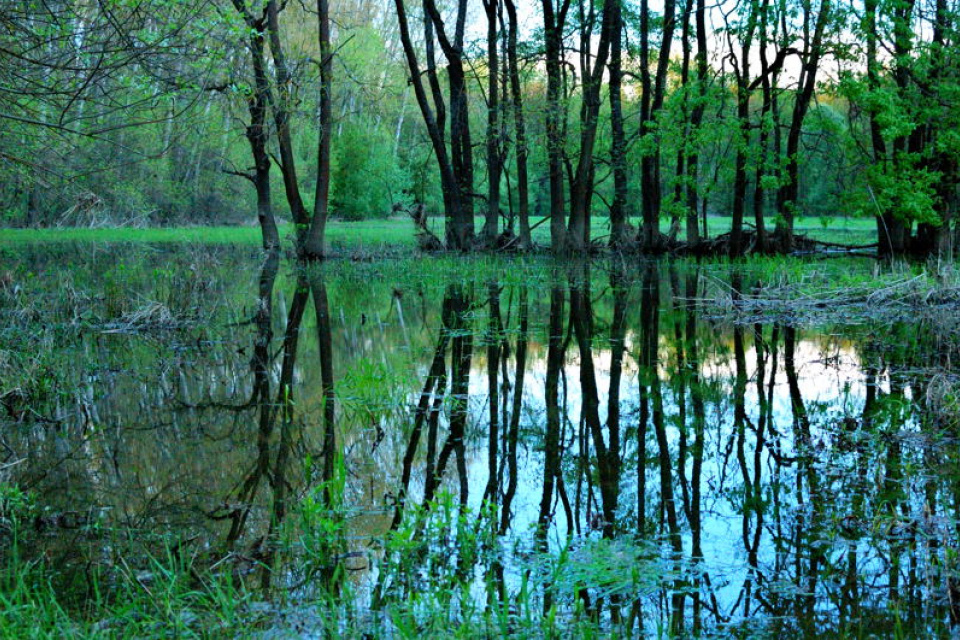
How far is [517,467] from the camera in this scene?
5211mm

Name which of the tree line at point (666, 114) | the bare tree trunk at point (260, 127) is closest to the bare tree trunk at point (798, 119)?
the tree line at point (666, 114)

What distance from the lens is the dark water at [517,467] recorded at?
353cm

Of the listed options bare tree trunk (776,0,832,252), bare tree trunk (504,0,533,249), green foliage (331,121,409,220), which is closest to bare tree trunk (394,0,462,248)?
bare tree trunk (504,0,533,249)

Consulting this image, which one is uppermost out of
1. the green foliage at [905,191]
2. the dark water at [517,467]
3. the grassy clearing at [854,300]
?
the green foliage at [905,191]

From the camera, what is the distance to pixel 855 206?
64.4 feet

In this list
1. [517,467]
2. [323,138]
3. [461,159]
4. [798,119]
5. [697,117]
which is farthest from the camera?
[461,159]

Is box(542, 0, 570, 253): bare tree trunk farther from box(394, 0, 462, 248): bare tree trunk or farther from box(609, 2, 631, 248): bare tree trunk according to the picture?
box(394, 0, 462, 248): bare tree trunk

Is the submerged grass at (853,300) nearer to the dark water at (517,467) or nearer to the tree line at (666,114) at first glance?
the dark water at (517,467)

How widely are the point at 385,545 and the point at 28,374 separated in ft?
14.2

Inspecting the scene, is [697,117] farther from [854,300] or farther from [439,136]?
[854,300]

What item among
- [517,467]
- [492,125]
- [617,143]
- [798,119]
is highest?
[492,125]

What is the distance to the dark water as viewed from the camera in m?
3.53

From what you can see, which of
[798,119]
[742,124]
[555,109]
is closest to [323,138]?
[555,109]

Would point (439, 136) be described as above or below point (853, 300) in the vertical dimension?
above
